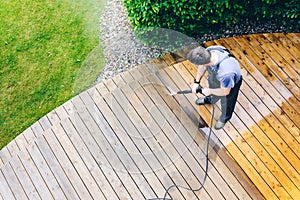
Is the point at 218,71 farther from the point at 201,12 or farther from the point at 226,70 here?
the point at 201,12

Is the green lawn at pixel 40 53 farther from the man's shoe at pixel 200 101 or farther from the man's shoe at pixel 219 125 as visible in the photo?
the man's shoe at pixel 219 125

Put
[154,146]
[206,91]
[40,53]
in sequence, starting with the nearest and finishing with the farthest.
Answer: [206,91] < [154,146] < [40,53]

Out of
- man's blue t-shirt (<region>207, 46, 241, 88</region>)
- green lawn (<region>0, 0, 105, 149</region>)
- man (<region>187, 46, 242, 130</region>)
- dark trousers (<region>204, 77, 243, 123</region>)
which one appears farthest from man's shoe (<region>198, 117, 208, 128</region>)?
green lawn (<region>0, 0, 105, 149</region>)

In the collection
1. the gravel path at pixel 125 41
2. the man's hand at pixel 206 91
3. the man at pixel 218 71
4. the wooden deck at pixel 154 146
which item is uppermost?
the man at pixel 218 71

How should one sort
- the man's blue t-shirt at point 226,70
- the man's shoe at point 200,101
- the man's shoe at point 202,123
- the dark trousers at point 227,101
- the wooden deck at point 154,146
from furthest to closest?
the man's shoe at point 202,123 < the man's shoe at point 200,101 < the wooden deck at point 154,146 < the dark trousers at point 227,101 < the man's blue t-shirt at point 226,70

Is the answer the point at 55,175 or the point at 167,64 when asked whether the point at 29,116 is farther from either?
the point at 167,64

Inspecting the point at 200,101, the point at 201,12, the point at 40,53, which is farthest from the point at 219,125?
the point at 40,53

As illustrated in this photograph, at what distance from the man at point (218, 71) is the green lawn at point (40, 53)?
1586 millimetres

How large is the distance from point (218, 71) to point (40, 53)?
2980 mm

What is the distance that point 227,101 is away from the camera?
4492 millimetres

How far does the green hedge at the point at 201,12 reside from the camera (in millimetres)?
5273

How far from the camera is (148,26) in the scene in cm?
546

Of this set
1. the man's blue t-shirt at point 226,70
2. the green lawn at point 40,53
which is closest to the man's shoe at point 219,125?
the man's blue t-shirt at point 226,70

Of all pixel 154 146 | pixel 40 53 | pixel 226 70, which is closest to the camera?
pixel 226 70
